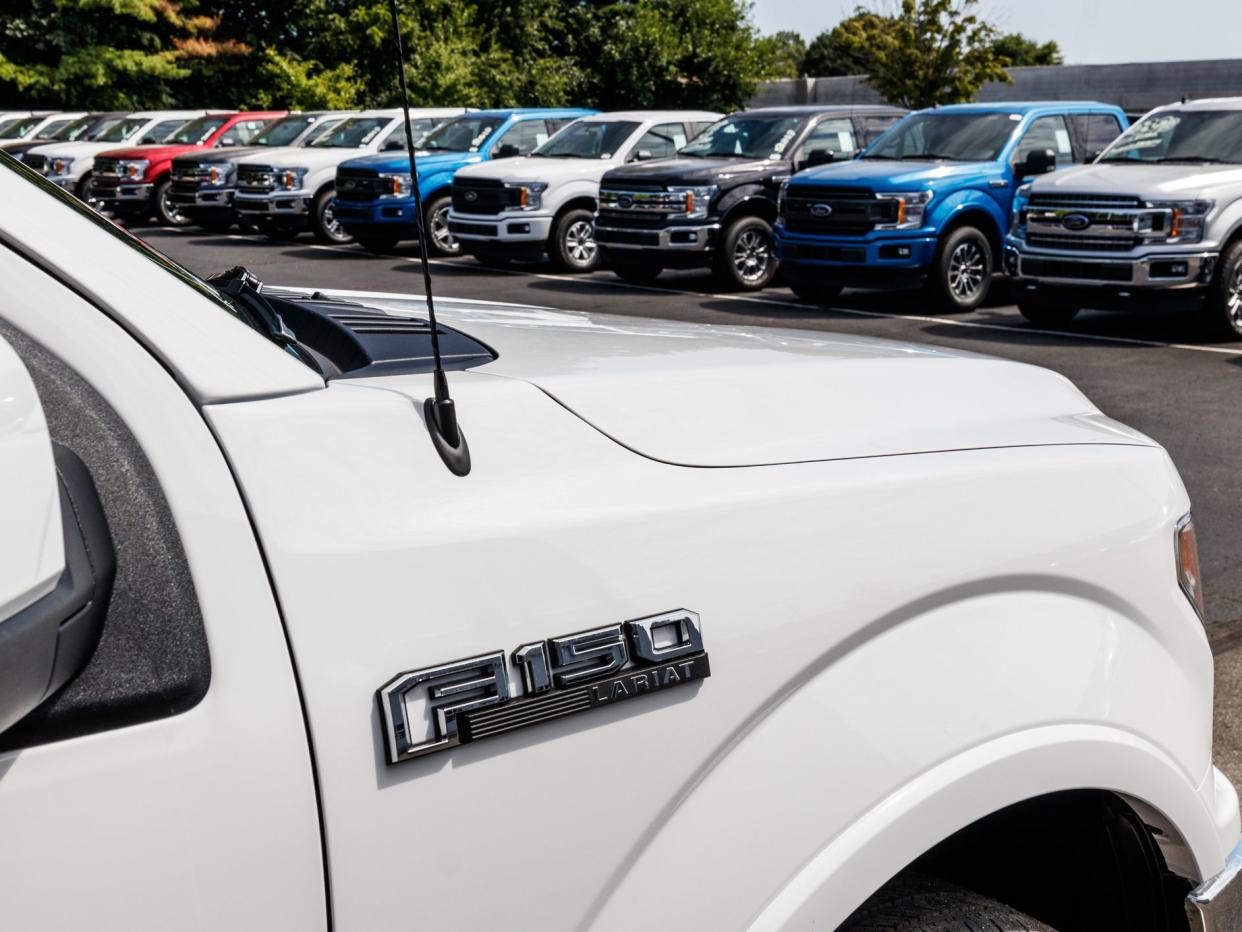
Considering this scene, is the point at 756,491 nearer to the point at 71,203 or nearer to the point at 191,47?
the point at 71,203

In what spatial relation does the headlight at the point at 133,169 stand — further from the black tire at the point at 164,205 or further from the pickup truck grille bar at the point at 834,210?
the pickup truck grille bar at the point at 834,210

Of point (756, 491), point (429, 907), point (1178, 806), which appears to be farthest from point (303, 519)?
point (1178, 806)

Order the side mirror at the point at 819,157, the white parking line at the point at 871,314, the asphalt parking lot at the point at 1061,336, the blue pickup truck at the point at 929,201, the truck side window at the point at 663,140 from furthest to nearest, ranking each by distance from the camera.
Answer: the truck side window at the point at 663,140
the side mirror at the point at 819,157
the blue pickup truck at the point at 929,201
the white parking line at the point at 871,314
the asphalt parking lot at the point at 1061,336

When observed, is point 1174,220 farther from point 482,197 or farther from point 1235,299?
point 482,197

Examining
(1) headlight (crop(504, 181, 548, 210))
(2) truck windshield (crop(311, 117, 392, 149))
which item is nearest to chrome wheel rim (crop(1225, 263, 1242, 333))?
(1) headlight (crop(504, 181, 548, 210))

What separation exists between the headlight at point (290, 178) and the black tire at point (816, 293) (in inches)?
350

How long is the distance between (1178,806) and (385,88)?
112 feet

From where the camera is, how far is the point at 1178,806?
1.93m

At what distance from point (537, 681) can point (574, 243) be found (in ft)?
51.1

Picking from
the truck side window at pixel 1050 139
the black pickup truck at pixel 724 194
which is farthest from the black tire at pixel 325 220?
the truck side window at pixel 1050 139

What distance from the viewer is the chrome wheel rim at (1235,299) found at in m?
10.7

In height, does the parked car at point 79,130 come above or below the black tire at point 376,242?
above

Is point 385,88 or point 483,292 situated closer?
point 483,292

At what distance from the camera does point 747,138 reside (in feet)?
50.3
